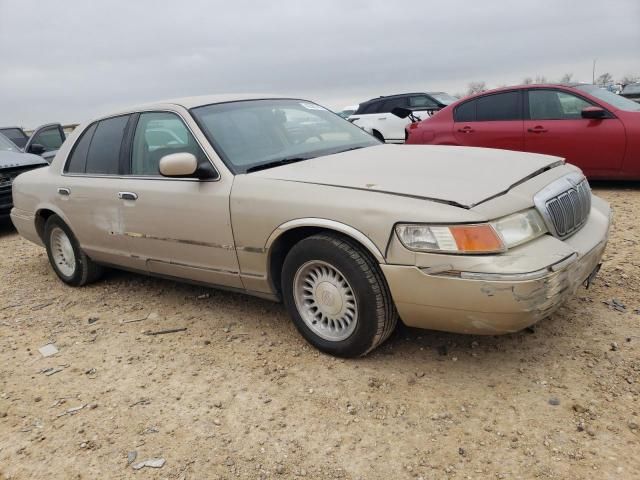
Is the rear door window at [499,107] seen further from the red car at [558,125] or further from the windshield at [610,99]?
the windshield at [610,99]

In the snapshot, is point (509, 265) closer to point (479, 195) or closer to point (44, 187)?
point (479, 195)

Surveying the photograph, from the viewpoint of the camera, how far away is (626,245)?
4.53 m

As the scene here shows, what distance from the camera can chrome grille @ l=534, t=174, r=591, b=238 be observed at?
2814 millimetres

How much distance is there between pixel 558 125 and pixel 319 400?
17.9ft

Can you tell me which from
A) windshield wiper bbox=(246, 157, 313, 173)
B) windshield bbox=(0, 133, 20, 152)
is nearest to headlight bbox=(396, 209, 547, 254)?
windshield wiper bbox=(246, 157, 313, 173)

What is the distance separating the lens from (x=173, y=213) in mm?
3600

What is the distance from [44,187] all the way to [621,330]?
4602 millimetres

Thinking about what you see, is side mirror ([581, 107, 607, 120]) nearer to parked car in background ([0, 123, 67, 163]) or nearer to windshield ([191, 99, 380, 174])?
windshield ([191, 99, 380, 174])

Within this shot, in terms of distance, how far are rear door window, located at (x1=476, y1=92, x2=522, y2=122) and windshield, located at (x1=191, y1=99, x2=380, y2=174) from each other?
148 inches

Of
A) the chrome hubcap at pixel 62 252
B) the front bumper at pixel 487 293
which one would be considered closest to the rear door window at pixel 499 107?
the front bumper at pixel 487 293

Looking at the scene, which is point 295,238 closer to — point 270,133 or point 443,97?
point 270,133

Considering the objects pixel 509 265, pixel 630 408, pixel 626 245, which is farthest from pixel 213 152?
pixel 626 245

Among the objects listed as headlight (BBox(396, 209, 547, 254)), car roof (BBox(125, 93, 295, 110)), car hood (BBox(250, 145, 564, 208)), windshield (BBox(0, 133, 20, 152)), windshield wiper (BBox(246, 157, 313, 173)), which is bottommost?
headlight (BBox(396, 209, 547, 254))

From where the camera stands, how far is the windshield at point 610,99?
6.52 metres
